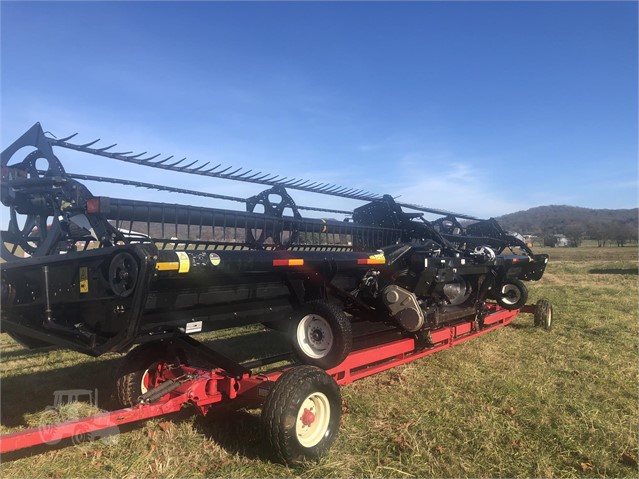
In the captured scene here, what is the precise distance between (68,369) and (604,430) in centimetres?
564

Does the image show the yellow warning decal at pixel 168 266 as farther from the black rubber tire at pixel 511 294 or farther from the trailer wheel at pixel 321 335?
the black rubber tire at pixel 511 294

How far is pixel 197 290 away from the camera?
387cm

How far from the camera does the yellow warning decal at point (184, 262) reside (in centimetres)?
307

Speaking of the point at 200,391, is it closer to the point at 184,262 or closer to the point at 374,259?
the point at 184,262

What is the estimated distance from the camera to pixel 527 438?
3754 mm

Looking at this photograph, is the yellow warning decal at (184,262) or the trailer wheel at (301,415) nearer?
the yellow warning decal at (184,262)

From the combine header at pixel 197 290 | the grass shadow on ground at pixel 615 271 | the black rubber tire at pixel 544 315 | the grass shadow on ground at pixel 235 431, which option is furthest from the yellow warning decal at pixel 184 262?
the grass shadow on ground at pixel 615 271

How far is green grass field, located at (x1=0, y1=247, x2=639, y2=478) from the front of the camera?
10.8ft

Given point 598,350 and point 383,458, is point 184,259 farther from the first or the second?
point 598,350

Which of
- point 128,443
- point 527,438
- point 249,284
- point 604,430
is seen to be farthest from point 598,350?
point 128,443

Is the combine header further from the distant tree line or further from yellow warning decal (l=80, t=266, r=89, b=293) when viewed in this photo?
the distant tree line

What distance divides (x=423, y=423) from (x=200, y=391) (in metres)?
1.87

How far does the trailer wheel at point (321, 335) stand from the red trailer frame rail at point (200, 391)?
0.57 ft

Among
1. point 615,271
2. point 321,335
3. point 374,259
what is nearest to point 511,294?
point 374,259
